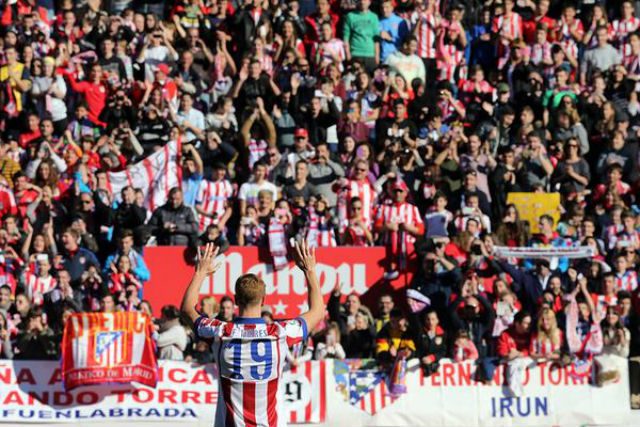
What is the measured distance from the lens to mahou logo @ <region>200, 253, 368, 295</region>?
1719cm

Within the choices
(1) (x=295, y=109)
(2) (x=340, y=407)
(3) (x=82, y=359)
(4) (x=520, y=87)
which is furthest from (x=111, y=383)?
(4) (x=520, y=87)

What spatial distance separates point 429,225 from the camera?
17578 mm

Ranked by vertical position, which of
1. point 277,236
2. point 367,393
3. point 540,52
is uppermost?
point 540,52

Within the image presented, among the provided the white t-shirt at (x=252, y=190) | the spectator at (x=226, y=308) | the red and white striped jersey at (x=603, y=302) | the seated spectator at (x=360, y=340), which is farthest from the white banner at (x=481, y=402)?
the white t-shirt at (x=252, y=190)

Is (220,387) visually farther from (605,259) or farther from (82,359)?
(605,259)

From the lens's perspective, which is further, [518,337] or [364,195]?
[364,195]

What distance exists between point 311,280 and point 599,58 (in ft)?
48.3

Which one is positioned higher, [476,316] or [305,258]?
[305,258]

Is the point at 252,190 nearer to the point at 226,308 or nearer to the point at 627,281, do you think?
the point at 226,308

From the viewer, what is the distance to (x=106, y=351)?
50.5ft

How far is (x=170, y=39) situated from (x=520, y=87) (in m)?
5.94

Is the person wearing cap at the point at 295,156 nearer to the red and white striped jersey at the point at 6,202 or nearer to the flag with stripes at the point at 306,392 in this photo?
the flag with stripes at the point at 306,392

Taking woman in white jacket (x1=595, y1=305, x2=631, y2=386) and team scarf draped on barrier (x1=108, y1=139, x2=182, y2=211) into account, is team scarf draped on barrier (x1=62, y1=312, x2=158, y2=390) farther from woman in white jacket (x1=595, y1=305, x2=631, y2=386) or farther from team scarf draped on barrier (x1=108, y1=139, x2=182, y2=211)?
woman in white jacket (x1=595, y1=305, x2=631, y2=386)

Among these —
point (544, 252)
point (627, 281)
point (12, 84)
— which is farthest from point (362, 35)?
point (627, 281)
